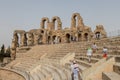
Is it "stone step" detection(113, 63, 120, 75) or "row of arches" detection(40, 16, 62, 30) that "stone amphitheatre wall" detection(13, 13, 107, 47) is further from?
"stone step" detection(113, 63, 120, 75)

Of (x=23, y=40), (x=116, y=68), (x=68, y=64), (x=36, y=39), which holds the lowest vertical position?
(x=68, y=64)

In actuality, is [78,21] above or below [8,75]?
above

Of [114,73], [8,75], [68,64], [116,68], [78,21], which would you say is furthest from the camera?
[78,21]

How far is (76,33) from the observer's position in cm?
4275

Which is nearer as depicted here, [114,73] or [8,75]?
[114,73]

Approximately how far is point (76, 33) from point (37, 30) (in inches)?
363

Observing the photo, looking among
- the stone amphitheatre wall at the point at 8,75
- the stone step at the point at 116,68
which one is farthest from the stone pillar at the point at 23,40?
the stone step at the point at 116,68

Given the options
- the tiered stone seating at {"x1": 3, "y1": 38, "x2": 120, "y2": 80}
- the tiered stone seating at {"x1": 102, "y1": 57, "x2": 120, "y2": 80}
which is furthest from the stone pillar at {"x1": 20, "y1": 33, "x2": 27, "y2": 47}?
the tiered stone seating at {"x1": 102, "y1": 57, "x2": 120, "y2": 80}

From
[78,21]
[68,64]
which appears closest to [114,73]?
[68,64]

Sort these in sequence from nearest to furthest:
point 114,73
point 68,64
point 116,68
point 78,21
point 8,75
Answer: point 114,73 → point 116,68 → point 68,64 → point 8,75 → point 78,21

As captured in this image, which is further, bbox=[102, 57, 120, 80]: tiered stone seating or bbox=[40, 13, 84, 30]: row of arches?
bbox=[40, 13, 84, 30]: row of arches

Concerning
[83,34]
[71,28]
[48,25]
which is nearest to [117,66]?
[83,34]

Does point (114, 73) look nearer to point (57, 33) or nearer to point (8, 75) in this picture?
point (8, 75)

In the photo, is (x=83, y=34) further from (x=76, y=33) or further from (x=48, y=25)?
(x=48, y=25)
